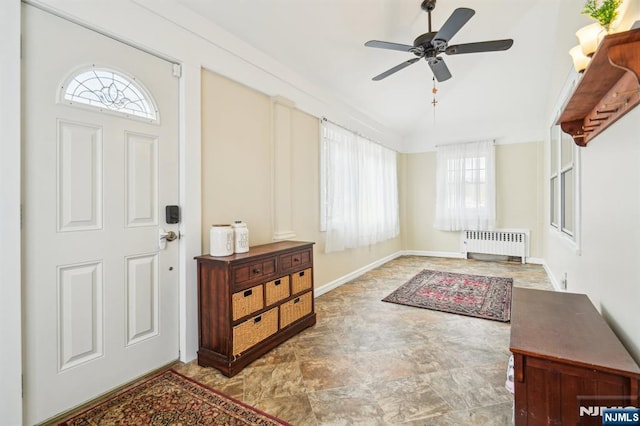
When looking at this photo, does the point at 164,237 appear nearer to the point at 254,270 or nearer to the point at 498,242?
the point at 254,270

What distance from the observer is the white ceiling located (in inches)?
112

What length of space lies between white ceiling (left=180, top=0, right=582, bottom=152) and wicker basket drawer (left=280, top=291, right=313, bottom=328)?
8.16 feet

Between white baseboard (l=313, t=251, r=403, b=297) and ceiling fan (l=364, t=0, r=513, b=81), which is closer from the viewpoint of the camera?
ceiling fan (l=364, t=0, r=513, b=81)

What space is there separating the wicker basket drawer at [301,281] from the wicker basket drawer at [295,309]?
8 centimetres

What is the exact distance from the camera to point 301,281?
297cm

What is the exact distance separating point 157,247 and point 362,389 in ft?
5.78

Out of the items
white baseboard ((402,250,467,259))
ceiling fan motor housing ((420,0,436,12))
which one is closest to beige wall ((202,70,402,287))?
ceiling fan motor housing ((420,0,436,12))

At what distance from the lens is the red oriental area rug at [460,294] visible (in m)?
3.48

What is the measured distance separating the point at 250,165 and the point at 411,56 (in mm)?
2704
